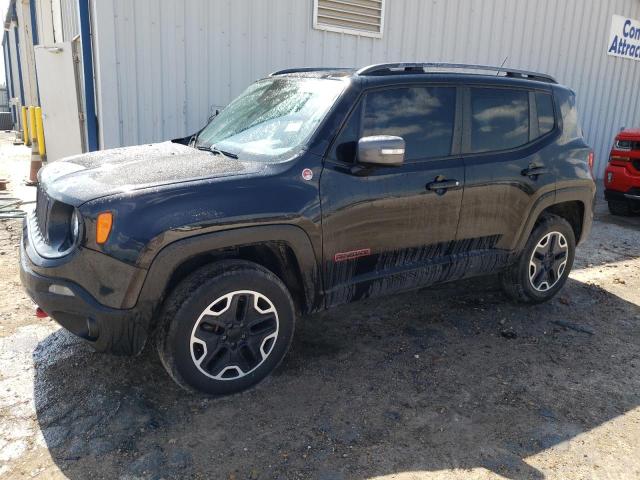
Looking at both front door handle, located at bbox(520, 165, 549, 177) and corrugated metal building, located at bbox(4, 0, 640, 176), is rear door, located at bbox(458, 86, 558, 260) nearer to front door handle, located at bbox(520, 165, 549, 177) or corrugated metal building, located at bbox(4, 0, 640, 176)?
front door handle, located at bbox(520, 165, 549, 177)

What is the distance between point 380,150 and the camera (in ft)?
10.3

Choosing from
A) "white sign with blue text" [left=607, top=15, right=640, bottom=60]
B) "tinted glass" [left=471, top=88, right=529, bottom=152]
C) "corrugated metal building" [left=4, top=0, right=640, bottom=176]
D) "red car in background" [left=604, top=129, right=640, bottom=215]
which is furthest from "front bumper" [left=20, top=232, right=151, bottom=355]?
"white sign with blue text" [left=607, top=15, right=640, bottom=60]

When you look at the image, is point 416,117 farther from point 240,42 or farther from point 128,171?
point 240,42

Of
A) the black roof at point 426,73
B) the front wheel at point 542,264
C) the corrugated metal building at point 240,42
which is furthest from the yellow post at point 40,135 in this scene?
the front wheel at point 542,264

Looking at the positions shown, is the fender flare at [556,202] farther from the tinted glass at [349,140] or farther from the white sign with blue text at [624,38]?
the white sign with blue text at [624,38]

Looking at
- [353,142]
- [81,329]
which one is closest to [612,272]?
[353,142]

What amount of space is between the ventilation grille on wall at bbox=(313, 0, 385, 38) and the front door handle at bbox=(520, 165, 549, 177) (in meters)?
4.40

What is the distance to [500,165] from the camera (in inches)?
159

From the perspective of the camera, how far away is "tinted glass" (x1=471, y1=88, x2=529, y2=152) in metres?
3.96

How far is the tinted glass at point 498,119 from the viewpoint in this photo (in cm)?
396

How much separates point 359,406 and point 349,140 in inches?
63.1

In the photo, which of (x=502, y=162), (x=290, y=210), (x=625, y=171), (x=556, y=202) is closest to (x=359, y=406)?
(x=290, y=210)

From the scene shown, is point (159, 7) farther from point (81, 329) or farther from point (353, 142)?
point (81, 329)

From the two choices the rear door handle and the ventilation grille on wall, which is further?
the ventilation grille on wall
